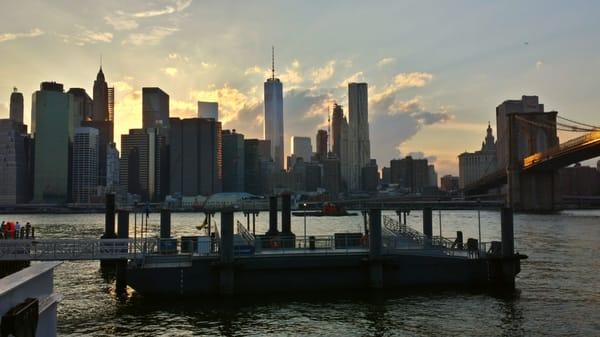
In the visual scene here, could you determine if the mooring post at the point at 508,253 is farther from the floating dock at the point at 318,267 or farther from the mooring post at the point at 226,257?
the mooring post at the point at 226,257

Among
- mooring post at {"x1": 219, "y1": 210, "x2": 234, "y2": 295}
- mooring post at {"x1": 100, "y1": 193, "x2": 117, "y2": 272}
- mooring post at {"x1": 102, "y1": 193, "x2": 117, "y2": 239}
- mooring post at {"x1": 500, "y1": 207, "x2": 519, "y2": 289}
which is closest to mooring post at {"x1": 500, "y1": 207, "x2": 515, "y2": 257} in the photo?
mooring post at {"x1": 500, "y1": 207, "x2": 519, "y2": 289}

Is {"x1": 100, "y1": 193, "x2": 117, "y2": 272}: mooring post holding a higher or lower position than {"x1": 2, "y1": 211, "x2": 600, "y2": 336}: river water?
higher

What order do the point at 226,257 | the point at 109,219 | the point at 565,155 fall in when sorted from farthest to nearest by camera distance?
the point at 565,155, the point at 109,219, the point at 226,257

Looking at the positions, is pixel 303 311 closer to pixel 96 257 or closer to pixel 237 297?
pixel 237 297

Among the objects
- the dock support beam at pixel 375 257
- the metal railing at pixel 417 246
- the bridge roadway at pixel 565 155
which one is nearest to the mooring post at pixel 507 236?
the metal railing at pixel 417 246

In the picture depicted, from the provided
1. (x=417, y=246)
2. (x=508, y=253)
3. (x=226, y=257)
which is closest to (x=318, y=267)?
(x=226, y=257)

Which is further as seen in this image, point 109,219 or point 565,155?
point 565,155

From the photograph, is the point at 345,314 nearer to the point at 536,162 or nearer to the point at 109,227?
the point at 109,227

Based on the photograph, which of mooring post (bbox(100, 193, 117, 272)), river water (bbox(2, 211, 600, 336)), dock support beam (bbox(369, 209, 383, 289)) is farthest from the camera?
mooring post (bbox(100, 193, 117, 272))

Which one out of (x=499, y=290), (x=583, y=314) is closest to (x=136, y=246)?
(x=499, y=290)

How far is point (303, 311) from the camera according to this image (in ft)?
84.4

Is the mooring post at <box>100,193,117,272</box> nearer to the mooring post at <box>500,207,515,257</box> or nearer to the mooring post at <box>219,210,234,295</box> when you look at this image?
the mooring post at <box>219,210,234,295</box>

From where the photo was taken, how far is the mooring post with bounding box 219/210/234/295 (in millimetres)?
27281

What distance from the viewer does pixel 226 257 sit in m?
27.3
